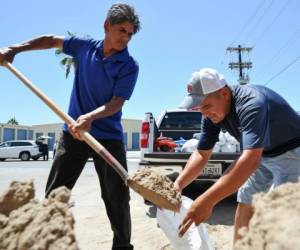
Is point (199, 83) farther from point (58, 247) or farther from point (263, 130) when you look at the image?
point (58, 247)

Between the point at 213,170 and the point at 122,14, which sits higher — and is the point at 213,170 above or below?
below

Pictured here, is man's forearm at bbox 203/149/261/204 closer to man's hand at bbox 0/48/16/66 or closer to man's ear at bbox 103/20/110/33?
man's ear at bbox 103/20/110/33

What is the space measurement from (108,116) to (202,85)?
86 cm

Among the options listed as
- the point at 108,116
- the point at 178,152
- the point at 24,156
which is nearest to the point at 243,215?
the point at 108,116

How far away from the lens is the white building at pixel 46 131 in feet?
206

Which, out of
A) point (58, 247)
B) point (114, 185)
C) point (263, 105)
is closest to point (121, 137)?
point (114, 185)

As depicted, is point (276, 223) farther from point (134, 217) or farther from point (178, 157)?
point (178, 157)

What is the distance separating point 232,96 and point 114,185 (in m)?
1.11

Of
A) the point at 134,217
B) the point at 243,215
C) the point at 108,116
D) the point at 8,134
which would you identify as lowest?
the point at 134,217

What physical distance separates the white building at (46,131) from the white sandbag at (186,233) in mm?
59920

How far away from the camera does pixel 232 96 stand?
2879 mm

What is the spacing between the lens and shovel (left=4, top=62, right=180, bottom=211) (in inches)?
105

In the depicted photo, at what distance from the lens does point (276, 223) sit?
97 centimetres

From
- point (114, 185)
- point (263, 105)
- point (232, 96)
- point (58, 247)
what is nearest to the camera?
point (58, 247)
